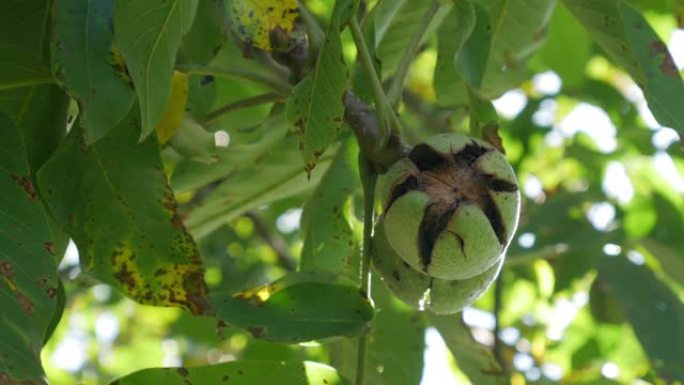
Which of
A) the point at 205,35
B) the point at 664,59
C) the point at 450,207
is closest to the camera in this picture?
the point at 450,207

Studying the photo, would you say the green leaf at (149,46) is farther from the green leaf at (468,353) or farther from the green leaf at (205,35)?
the green leaf at (468,353)

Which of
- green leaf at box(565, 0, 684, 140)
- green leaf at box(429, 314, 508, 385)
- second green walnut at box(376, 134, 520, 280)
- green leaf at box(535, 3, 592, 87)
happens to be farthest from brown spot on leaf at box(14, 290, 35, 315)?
green leaf at box(535, 3, 592, 87)

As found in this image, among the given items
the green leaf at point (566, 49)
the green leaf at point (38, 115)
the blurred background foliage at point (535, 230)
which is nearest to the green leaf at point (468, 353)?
the blurred background foliage at point (535, 230)

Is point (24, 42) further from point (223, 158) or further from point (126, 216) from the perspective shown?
point (223, 158)

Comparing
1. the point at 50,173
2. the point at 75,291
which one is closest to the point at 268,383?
the point at 50,173

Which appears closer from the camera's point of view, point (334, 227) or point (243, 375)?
point (243, 375)

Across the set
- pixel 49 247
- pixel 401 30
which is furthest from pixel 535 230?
pixel 49 247

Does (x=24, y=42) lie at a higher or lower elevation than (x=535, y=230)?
higher
